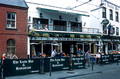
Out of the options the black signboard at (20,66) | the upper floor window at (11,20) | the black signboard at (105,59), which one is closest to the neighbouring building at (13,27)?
the upper floor window at (11,20)

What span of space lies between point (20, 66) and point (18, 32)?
678 cm

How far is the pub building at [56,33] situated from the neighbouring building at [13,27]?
2.87 ft

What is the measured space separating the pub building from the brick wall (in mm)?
702

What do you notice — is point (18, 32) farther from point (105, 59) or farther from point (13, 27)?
point (105, 59)

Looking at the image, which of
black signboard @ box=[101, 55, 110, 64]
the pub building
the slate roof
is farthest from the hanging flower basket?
black signboard @ box=[101, 55, 110, 64]

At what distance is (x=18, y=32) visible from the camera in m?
14.5

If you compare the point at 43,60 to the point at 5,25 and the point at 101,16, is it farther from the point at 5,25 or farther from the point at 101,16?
the point at 101,16

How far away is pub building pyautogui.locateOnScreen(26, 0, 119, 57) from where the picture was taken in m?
15.8

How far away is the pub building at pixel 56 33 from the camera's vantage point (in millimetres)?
15758

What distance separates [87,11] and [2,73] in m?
19.6

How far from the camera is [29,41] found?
595 inches

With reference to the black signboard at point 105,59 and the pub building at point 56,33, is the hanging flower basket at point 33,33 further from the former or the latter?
the black signboard at point 105,59

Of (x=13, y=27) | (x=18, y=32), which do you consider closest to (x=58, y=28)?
(x=18, y=32)

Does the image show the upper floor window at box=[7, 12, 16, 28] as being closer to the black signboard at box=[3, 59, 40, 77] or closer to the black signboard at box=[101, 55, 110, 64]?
the black signboard at box=[3, 59, 40, 77]
